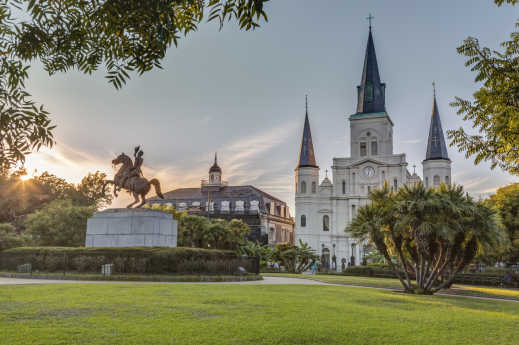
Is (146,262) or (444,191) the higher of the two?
(444,191)

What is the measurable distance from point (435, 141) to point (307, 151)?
59.1 ft

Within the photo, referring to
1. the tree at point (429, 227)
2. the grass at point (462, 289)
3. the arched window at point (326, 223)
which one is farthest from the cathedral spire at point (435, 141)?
the tree at point (429, 227)

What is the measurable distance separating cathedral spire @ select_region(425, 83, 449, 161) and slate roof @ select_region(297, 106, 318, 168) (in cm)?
1612

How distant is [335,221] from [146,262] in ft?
157

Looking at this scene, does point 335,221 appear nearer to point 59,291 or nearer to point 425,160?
point 425,160

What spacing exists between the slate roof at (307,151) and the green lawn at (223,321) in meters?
54.8

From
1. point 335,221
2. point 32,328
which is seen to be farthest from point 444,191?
point 335,221

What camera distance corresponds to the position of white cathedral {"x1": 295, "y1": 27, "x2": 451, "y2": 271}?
203ft

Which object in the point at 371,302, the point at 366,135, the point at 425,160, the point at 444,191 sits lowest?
the point at 371,302

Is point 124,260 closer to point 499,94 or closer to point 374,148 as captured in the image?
point 499,94

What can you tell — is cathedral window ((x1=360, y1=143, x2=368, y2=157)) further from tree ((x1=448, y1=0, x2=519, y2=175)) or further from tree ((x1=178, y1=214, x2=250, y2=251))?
tree ((x1=448, y1=0, x2=519, y2=175))

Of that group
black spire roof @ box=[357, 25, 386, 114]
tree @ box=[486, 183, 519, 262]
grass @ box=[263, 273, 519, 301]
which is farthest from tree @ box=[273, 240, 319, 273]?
black spire roof @ box=[357, 25, 386, 114]

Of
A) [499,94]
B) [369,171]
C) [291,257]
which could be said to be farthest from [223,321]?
[369,171]

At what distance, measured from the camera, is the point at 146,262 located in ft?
61.6
